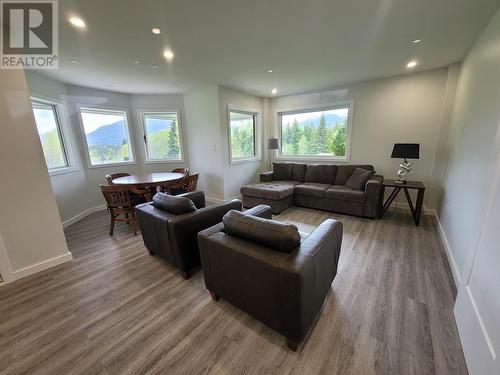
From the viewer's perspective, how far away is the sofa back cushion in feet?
13.7

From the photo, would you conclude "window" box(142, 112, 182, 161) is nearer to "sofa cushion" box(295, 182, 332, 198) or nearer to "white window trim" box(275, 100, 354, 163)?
"white window trim" box(275, 100, 354, 163)

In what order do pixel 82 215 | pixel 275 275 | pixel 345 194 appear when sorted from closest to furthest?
pixel 275 275, pixel 345 194, pixel 82 215

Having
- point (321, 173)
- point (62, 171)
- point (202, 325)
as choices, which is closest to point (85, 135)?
point (62, 171)

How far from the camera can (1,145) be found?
1997 millimetres

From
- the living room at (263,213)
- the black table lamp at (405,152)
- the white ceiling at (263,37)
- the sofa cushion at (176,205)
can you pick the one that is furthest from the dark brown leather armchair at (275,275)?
the black table lamp at (405,152)

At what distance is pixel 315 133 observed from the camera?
503 centimetres

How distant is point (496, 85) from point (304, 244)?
7.45 ft

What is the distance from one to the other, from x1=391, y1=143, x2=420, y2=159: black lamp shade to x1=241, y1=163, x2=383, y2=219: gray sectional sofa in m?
0.52

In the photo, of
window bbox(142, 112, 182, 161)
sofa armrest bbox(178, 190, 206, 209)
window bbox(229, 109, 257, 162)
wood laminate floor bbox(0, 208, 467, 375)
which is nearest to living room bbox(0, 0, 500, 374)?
wood laminate floor bbox(0, 208, 467, 375)

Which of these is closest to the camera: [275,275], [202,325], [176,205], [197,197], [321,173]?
[275,275]

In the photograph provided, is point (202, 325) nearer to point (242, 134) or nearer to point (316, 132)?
point (242, 134)

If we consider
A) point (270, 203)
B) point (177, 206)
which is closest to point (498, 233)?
point (177, 206)

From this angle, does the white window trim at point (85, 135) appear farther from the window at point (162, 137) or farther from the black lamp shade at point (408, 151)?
the black lamp shade at point (408, 151)

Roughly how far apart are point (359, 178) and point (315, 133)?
5.69 ft
